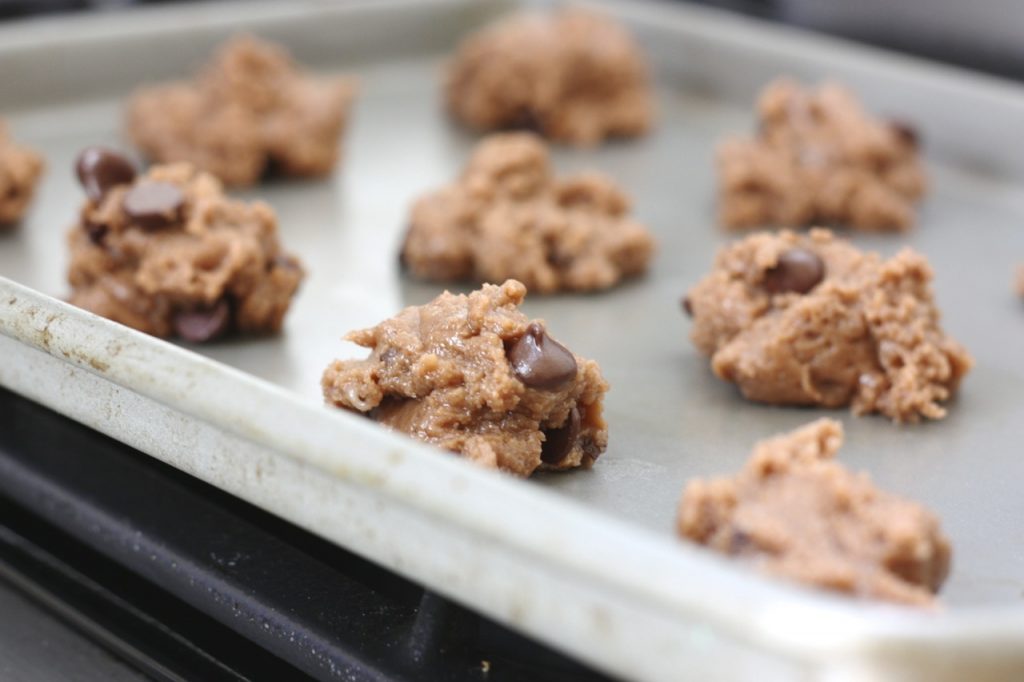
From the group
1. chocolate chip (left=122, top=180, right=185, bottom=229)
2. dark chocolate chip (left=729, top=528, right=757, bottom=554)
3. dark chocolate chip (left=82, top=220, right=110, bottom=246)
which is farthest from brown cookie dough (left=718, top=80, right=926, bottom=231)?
dark chocolate chip (left=729, top=528, right=757, bottom=554)

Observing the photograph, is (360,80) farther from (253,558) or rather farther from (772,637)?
(772,637)

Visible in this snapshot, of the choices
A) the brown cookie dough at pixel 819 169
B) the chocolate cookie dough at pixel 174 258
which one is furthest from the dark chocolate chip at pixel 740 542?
the brown cookie dough at pixel 819 169

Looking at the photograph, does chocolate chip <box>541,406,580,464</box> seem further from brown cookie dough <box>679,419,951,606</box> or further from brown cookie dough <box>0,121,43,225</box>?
brown cookie dough <box>0,121,43,225</box>

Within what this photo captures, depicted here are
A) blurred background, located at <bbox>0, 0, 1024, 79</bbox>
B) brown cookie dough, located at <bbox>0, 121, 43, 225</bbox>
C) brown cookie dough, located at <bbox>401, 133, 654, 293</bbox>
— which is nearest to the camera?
brown cookie dough, located at <bbox>401, 133, 654, 293</bbox>

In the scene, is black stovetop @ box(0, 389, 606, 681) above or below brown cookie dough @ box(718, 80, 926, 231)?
below

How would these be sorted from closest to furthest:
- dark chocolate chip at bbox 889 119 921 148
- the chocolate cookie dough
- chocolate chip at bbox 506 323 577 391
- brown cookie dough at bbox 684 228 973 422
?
chocolate chip at bbox 506 323 577 391 → brown cookie dough at bbox 684 228 973 422 → the chocolate cookie dough → dark chocolate chip at bbox 889 119 921 148

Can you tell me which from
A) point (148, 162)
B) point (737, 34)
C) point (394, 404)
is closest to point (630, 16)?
point (737, 34)

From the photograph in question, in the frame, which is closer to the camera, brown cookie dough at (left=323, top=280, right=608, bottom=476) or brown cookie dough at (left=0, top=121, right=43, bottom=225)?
brown cookie dough at (left=323, top=280, right=608, bottom=476)

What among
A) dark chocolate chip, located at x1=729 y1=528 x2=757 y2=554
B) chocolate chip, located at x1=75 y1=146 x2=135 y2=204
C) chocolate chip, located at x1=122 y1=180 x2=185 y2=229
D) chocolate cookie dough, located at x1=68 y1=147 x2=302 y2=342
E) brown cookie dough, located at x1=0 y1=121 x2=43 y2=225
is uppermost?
dark chocolate chip, located at x1=729 y1=528 x2=757 y2=554

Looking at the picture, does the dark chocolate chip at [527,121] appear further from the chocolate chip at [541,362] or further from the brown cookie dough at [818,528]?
the brown cookie dough at [818,528]
